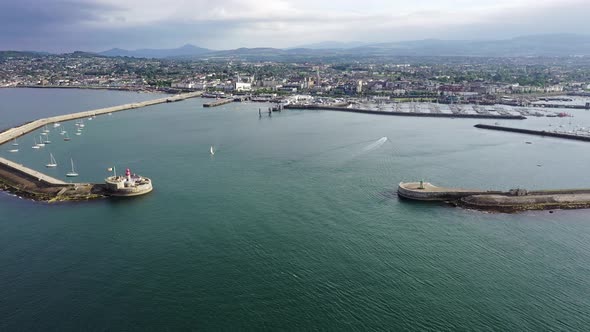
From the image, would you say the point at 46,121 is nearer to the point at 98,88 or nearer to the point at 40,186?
the point at 40,186

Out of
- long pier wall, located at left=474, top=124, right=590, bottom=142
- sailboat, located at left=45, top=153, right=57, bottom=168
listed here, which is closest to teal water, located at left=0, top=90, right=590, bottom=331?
sailboat, located at left=45, top=153, right=57, bottom=168

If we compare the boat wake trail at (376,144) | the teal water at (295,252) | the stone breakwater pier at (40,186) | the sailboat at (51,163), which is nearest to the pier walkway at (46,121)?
the sailboat at (51,163)

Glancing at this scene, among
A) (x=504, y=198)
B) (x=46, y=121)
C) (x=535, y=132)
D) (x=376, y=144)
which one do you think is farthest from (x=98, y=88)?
(x=504, y=198)

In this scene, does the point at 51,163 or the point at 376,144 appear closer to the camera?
the point at 51,163

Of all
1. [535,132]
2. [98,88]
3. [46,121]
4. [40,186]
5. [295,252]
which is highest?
[98,88]

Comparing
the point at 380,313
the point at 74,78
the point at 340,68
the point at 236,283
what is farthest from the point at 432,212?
the point at 340,68

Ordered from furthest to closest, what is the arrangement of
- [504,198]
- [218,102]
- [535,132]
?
1. [218,102]
2. [535,132]
3. [504,198]

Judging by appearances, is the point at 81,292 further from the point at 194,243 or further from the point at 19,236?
the point at 19,236
